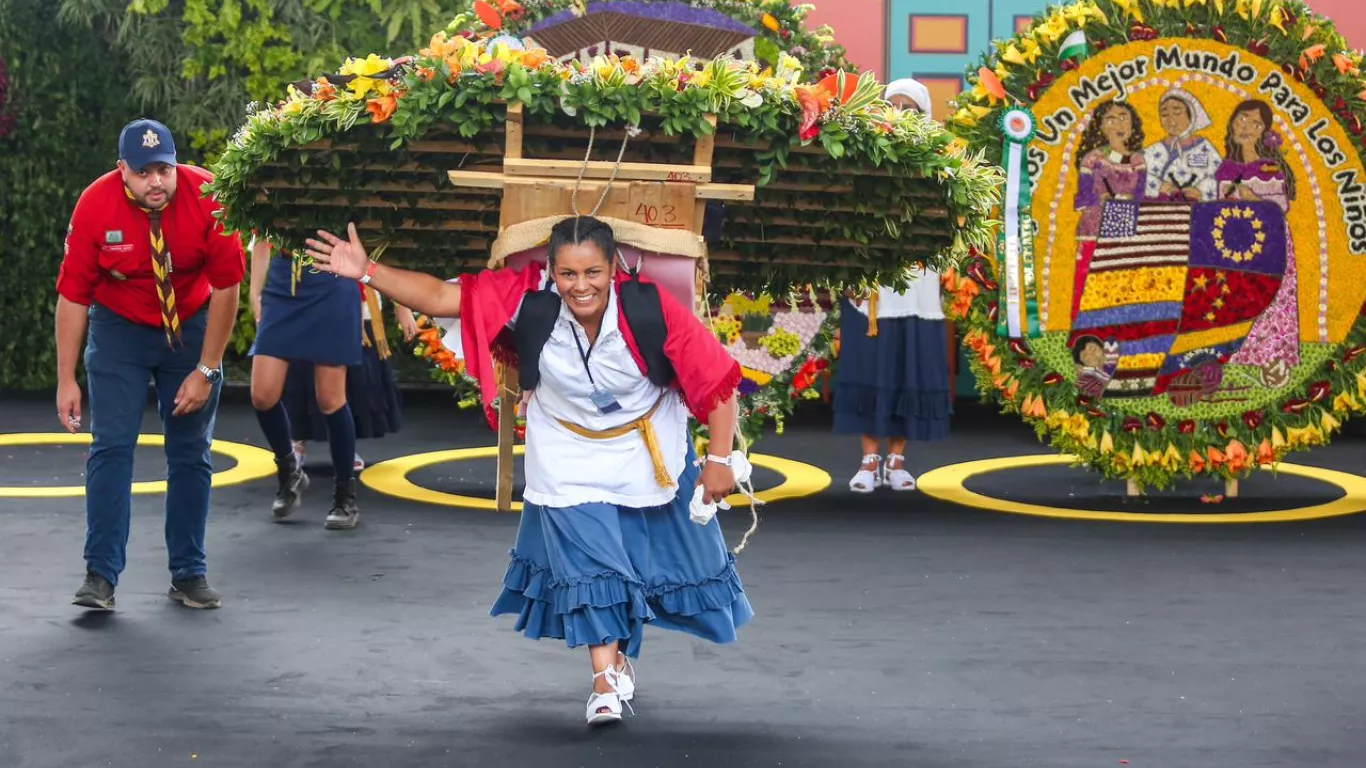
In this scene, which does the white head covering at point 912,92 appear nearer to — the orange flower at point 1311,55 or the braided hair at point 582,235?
the orange flower at point 1311,55

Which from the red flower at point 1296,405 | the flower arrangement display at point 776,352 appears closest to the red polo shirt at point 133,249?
the flower arrangement display at point 776,352

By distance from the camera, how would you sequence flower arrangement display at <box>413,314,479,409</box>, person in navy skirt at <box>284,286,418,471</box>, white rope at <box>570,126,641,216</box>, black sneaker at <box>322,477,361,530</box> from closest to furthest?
white rope at <box>570,126,641,216</box>, black sneaker at <box>322,477,361,530</box>, flower arrangement display at <box>413,314,479,409</box>, person in navy skirt at <box>284,286,418,471</box>

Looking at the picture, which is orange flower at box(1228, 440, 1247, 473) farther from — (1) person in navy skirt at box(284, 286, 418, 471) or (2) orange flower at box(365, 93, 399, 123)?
(2) orange flower at box(365, 93, 399, 123)

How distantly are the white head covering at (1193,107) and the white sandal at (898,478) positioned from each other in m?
2.17

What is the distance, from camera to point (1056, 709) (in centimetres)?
519

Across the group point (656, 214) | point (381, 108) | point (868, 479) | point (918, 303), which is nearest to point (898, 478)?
point (868, 479)

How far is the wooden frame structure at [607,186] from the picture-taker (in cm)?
497

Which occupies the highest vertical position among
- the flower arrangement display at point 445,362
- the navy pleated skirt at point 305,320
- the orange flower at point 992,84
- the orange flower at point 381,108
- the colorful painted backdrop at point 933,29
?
the colorful painted backdrop at point 933,29

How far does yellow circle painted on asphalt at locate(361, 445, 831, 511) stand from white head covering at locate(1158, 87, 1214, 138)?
2494 millimetres

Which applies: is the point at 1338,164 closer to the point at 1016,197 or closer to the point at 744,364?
the point at 1016,197

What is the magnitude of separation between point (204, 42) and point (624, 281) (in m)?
8.38

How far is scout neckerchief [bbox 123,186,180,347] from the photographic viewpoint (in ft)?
20.4

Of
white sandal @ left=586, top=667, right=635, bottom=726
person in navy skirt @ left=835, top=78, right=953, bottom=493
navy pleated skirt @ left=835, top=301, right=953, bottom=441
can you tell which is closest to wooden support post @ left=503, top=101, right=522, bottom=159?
white sandal @ left=586, top=667, right=635, bottom=726

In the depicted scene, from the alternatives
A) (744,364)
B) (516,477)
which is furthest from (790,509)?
(516,477)
